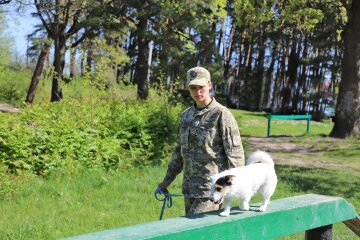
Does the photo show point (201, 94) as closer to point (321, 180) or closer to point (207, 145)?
point (207, 145)

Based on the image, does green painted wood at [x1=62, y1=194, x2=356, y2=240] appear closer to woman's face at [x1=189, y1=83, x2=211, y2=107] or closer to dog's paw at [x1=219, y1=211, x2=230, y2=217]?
dog's paw at [x1=219, y1=211, x2=230, y2=217]

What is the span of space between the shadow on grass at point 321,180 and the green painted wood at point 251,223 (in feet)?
16.8

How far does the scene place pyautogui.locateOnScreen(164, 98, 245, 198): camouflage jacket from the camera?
3.50 metres

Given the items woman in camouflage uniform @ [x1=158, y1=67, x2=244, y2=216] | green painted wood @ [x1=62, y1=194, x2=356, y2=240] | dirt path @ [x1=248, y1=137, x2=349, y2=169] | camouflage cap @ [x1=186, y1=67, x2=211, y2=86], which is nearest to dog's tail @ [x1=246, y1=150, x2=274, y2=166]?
woman in camouflage uniform @ [x1=158, y1=67, x2=244, y2=216]

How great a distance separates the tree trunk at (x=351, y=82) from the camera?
628 inches

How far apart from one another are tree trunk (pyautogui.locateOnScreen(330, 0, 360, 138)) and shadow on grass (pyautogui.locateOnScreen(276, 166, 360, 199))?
221 inches

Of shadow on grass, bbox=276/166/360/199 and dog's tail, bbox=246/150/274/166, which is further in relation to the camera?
shadow on grass, bbox=276/166/360/199

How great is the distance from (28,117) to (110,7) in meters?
12.3

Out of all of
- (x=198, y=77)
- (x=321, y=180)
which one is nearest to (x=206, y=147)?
(x=198, y=77)

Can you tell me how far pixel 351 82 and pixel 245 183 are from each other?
1444 cm

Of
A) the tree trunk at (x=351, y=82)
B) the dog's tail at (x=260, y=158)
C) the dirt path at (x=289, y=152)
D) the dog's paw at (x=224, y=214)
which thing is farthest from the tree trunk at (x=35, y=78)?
the dog's paw at (x=224, y=214)

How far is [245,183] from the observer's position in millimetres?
2891

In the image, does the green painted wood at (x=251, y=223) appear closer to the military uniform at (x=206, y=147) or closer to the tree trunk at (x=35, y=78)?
the military uniform at (x=206, y=147)

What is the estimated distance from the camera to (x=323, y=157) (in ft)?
43.3
